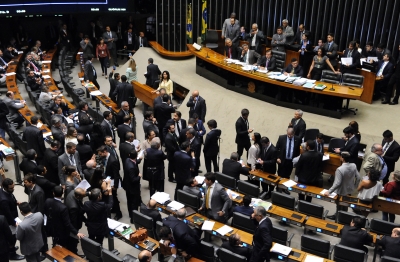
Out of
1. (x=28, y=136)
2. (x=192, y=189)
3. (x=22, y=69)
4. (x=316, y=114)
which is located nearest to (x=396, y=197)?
(x=192, y=189)

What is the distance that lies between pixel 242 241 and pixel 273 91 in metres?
5.91

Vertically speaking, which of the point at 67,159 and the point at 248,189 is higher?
the point at 67,159

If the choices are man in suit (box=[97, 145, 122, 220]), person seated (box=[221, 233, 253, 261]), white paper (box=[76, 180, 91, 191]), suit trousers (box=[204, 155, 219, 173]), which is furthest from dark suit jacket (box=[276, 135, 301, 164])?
white paper (box=[76, 180, 91, 191])

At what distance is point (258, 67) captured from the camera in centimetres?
1219

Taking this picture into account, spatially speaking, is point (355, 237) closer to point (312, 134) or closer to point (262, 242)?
point (262, 242)

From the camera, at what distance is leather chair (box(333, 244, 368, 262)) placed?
243 inches

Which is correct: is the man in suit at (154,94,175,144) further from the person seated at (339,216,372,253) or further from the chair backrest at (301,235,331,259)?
the person seated at (339,216,372,253)

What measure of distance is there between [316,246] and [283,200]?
54.5 inches

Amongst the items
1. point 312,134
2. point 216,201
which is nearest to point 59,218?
point 216,201

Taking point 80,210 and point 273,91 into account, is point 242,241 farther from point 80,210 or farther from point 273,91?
point 273,91

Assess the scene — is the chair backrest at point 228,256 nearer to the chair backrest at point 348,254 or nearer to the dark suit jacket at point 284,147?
the chair backrest at point 348,254

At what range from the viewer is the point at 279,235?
→ 6.89 metres

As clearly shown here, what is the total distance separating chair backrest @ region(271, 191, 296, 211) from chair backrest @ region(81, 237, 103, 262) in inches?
122

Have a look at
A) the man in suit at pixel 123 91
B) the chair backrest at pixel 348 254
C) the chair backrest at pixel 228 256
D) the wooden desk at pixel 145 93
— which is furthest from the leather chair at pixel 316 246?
the wooden desk at pixel 145 93
